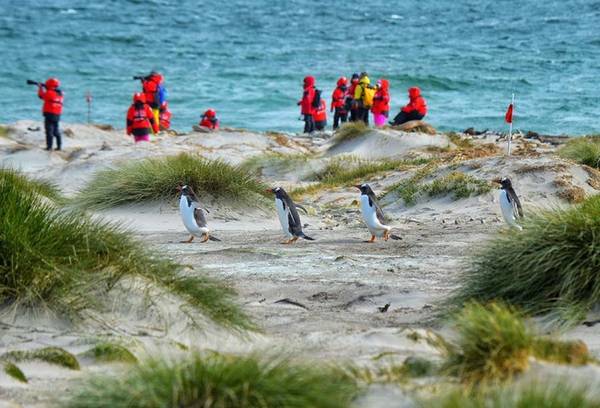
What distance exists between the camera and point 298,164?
18.1m

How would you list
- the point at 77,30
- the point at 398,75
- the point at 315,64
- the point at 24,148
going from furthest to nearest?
the point at 77,30 → the point at 315,64 → the point at 398,75 → the point at 24,148

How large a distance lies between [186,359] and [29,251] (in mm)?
1793

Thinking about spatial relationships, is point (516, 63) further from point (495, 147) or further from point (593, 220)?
point (593, 220)

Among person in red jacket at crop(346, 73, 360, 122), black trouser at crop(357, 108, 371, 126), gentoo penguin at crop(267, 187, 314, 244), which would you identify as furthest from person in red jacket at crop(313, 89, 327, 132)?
gentoo penguin at crop(267, 187, 314, 244)

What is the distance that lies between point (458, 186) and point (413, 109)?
33.5 ft

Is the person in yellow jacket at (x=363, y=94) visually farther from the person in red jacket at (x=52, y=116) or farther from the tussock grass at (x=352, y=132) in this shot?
the person in red jacket at (x=52, y=116)

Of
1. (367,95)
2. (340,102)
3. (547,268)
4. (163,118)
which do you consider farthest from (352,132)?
(547,268)

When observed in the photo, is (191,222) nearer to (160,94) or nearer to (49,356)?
(49,356)

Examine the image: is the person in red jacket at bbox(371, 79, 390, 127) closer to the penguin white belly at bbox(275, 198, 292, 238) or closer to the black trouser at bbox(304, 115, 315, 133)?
the black trouser at bbox(304, 115, 315, 133)

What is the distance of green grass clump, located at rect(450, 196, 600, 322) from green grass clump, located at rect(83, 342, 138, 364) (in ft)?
7.29

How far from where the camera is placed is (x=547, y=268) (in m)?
6.73

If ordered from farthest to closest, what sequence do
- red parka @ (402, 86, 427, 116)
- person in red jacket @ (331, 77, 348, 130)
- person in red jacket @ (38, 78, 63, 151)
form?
1. person in red jacket @ (331, 77, 348, 130)
2. red parka @ (402, 86, 427, 116)
3. person in red jacket @ (38, 78, 63, 151)

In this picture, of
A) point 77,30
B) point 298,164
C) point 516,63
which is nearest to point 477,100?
point 516,63

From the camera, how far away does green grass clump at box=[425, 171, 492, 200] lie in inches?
518
